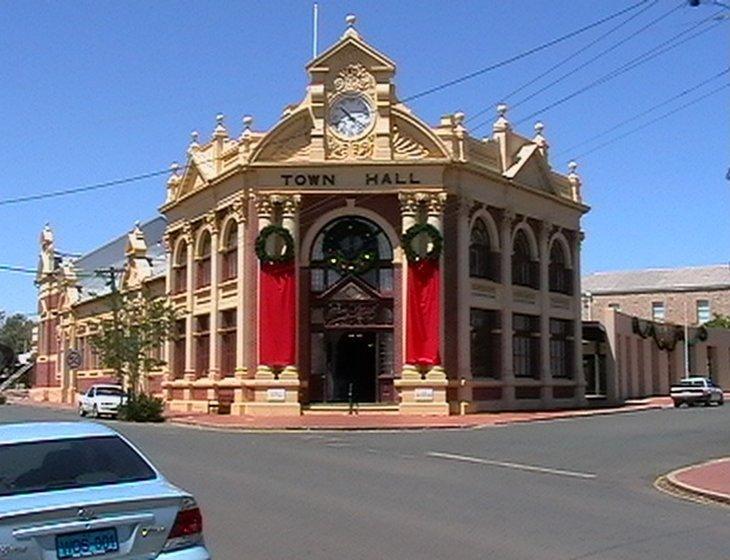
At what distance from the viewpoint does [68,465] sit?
770cm

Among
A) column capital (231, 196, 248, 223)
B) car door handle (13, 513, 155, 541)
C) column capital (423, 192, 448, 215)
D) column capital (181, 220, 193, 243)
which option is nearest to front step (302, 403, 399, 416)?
column capital (423, 192, 448, 215)

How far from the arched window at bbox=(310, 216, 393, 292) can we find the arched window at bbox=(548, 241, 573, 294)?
10626 mm

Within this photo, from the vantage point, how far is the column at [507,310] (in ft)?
147

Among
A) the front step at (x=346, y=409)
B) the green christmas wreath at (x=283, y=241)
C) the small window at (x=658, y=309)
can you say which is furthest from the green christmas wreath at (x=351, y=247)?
the small window at (x=658, y=309)

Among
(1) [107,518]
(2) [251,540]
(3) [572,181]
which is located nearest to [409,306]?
(3) [572,181]

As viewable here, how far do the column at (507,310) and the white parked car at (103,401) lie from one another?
15.4 meters

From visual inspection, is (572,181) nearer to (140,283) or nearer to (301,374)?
(301,374)

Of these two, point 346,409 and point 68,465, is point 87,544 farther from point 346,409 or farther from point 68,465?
point 346,409

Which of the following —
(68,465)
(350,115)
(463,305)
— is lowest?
(68,465)

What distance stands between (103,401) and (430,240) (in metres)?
15.3

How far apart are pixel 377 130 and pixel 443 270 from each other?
593 centimetres

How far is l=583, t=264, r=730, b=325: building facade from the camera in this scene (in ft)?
325

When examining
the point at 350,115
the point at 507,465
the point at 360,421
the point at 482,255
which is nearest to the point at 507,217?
the point at 482,255

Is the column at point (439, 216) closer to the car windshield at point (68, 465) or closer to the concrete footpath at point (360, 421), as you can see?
the concrete footpath at point (360, 421)
